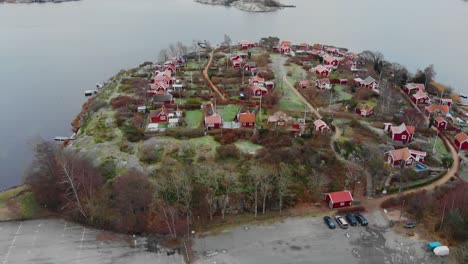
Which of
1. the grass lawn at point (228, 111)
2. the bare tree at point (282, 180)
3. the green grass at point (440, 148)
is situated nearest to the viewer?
the bare tree at point (282, 180)

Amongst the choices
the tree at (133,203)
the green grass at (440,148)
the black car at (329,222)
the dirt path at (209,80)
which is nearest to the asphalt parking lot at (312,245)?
the black car at (329,222)

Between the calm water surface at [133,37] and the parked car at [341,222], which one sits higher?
the calm water surface at [133,37]

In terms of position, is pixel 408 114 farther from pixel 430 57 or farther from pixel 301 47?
pixel 430 57

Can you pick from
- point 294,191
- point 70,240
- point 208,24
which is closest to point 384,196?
point 294,191

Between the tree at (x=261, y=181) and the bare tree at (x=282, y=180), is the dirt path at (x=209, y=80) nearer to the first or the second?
the bare tree at (x=282, y=180)

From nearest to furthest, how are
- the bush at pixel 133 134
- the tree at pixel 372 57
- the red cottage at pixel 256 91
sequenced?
the bush at pixel 133 134
the red cottage at pixel 256 91
the tree at pixel 372 57
